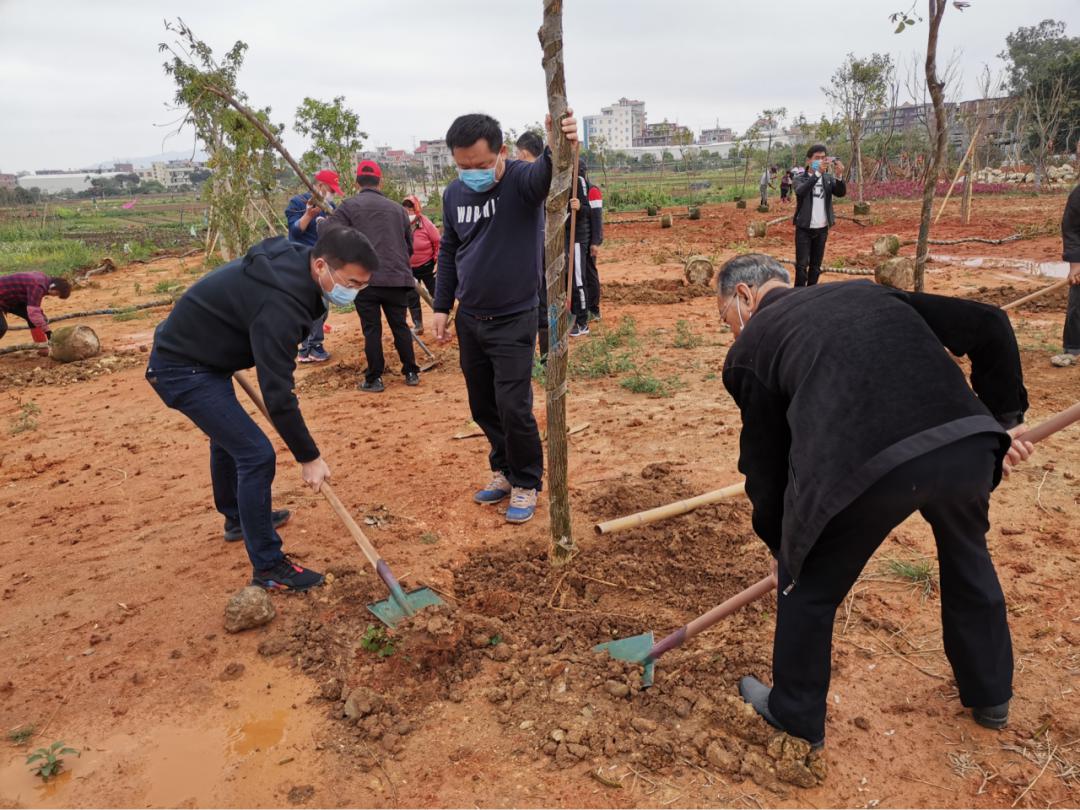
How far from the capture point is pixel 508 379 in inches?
148

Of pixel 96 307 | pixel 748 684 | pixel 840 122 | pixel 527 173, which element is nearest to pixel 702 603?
pixel 748 684

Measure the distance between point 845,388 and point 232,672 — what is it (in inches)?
102

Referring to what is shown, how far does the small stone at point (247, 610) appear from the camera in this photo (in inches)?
121

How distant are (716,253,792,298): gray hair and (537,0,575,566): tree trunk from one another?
0.89 meters

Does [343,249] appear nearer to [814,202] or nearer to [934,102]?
[934,102]

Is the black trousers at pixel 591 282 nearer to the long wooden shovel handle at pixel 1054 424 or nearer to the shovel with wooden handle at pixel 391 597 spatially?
the shovel with wooden handle at pixel 391 597

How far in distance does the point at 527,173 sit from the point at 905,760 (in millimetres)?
2875

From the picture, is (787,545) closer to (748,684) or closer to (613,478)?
(748,684)

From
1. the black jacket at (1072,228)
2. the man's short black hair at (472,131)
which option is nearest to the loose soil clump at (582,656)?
the man's short black hair at (472,131)

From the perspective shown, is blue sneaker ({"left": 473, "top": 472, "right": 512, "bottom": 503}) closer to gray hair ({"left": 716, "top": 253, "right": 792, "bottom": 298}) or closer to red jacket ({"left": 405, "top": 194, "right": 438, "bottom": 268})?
gray hair ({"left": 716, "top": 253, "right": 792, "bottom": 298})

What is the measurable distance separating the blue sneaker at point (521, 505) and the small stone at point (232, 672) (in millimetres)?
1601

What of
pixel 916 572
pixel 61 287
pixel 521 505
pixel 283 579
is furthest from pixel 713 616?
pixel 61 287

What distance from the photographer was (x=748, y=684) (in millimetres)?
2523

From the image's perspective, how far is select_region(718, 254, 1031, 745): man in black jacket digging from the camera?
1.85 m
